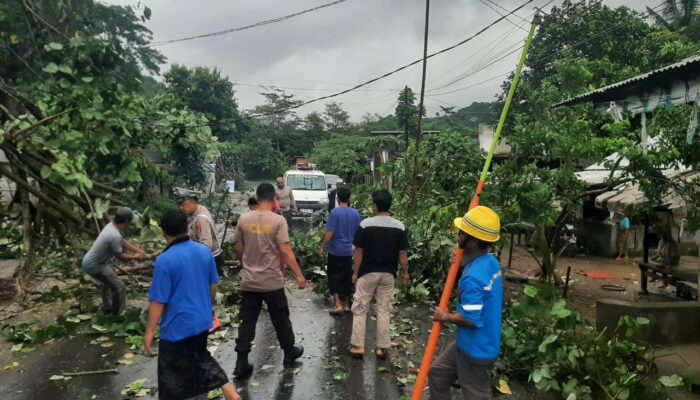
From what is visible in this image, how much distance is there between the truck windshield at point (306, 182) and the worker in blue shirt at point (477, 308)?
58.5 feet

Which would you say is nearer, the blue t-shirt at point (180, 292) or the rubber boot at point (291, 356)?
the blue t-shirt at point (180, 292)

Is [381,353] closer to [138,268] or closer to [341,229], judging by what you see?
[341,229]

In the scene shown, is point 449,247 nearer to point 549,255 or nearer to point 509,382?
point 549,255

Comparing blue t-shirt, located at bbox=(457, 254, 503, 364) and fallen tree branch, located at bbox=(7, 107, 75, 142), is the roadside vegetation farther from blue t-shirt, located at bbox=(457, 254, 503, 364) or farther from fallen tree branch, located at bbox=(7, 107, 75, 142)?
blue t-shirt, located at bbox=(457, 254, 503, 364)

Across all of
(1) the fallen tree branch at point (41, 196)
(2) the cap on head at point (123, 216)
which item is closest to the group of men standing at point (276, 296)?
(2) the cap on head at point (123, 216)

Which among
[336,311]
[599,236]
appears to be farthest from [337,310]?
[599,236]

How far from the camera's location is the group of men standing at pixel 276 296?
3182 millimetres

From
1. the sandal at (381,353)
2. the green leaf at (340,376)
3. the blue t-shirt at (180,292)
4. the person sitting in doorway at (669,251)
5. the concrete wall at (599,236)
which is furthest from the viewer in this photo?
the concrete wall at (599,236)

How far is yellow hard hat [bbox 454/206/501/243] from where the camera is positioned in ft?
10.5

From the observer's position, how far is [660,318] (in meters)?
5.76

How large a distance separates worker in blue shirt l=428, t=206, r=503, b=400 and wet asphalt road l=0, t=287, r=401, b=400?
149 cm

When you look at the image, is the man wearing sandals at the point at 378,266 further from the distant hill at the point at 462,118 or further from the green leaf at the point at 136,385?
the distant hill at the point at 462,118

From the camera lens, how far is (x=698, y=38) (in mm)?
22516

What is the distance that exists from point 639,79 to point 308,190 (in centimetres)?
1553
